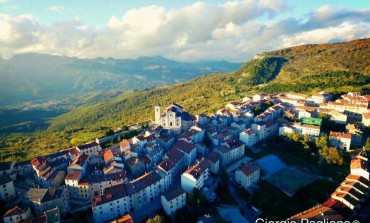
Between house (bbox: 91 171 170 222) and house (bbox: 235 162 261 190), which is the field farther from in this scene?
house (bbox: 91 171 170 222)

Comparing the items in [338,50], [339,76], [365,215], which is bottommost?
[365,215]

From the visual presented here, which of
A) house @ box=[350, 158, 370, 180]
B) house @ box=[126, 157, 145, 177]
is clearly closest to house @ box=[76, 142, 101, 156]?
house @ box=[126, 157, 145, 177]

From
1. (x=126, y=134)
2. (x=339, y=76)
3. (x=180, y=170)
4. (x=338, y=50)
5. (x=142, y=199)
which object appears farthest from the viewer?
(x=338, y=50)

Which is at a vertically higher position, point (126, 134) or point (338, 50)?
point (338, 50)

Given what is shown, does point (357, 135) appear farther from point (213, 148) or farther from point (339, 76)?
point (339, 76)

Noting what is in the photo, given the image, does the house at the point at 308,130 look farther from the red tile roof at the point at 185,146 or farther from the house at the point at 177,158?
the house at the point at 177,158

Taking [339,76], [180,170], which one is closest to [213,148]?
[180,170]

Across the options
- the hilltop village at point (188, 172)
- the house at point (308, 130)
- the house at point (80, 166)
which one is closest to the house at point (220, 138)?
the hilltop village at point (188, 172)

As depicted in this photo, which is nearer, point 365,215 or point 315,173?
point 365,215
